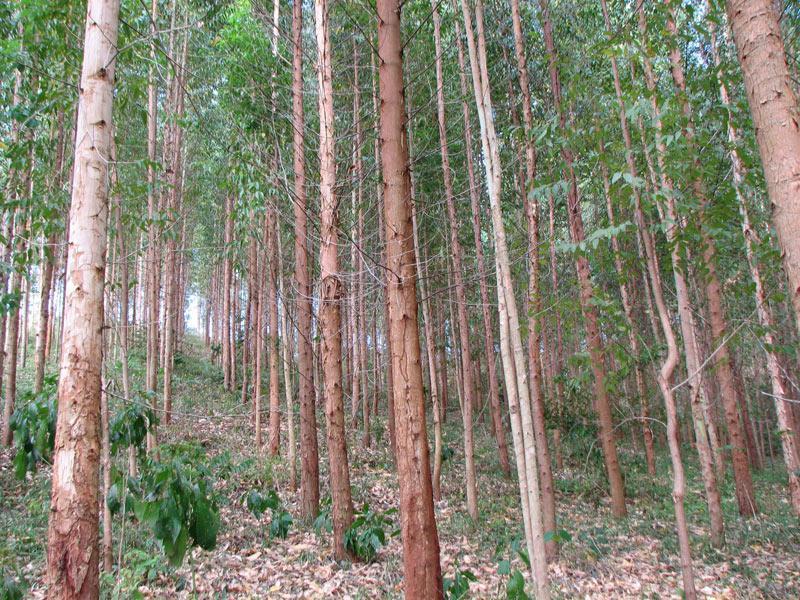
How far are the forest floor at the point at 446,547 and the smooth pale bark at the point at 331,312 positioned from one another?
611mm

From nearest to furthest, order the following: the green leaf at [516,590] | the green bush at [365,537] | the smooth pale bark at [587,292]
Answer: the green leaf at [516,590] → the green bush at [365,537] → the smooth pale bark at [587,292]

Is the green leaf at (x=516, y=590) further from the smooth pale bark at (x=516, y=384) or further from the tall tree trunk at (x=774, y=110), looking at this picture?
the tall tree trunk at (x=774, y=110)

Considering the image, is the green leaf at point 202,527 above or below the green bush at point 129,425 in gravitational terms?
below

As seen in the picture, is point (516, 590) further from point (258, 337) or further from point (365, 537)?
point (258, 337)

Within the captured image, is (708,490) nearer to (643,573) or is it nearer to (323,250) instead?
(643,573)

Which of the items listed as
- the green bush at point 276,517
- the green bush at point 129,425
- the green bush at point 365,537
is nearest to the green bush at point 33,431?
the green bush at point 129,425

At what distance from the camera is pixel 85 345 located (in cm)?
290

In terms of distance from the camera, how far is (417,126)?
391 inches

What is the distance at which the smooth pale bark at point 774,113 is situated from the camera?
6.82 ft

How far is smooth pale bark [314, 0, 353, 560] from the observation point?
519 cm

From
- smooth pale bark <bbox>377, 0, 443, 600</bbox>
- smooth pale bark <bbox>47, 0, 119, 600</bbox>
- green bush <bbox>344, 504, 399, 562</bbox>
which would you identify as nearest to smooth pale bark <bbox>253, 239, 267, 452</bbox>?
green bush <bbox>344, 504, 399, 562</bbox>

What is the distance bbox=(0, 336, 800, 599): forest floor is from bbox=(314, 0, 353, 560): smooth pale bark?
61 centimetres

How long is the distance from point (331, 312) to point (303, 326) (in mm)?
1579

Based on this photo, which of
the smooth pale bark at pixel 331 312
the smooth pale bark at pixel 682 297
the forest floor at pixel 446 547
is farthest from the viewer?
the smooth pale bark at pixel 331 312
